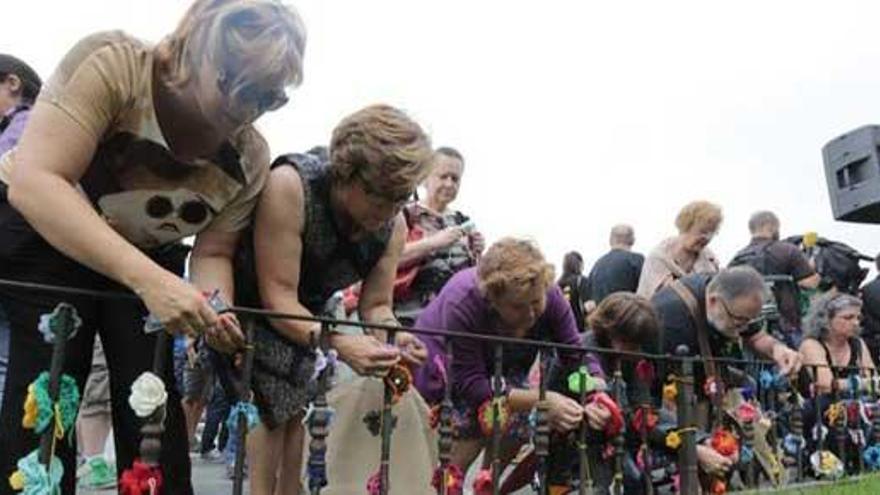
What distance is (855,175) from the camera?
7.26 m

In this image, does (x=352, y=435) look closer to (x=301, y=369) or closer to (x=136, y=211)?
(x=301, y=369)

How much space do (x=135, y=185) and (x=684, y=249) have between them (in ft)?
13.2

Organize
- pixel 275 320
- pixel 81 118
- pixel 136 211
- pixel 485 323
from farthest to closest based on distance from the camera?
pixel 485 323, pixel 275 320, pixel 136 211, pixel 81 118

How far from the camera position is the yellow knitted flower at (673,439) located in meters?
3.84

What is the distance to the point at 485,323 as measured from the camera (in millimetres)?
3559

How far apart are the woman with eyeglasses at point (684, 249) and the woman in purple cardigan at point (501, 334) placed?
1.91 m

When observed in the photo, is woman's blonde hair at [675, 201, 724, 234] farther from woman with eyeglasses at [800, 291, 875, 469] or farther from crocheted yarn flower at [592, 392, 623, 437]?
crocheted yarn flower at [592, 392, 623, 437]

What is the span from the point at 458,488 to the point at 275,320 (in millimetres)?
843

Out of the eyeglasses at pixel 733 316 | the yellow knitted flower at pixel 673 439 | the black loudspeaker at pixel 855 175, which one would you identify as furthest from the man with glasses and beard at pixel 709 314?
the black loudspeaker at pixel 855 175

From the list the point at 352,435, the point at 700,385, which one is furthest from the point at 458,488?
the point at 700,385

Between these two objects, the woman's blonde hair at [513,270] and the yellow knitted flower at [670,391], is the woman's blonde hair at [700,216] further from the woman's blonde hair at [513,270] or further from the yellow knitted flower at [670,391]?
the woman's blonde hair at [513,270]

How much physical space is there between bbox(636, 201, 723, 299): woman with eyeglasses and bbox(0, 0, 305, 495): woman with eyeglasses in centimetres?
359

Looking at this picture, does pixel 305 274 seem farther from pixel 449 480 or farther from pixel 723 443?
pixel 723 443

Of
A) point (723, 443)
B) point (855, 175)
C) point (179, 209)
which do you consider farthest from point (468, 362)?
point (855, 175)
